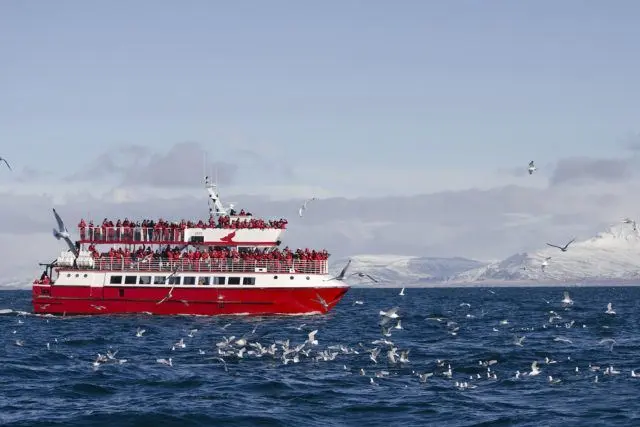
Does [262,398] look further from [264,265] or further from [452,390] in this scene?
[264,265]

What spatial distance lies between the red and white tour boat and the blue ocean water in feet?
45.2

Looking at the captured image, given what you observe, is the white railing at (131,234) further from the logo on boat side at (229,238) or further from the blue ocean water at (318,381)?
the blue ocean water at (318,381)

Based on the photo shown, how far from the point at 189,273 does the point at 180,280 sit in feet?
3.48

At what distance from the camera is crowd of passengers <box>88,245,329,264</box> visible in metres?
84.8

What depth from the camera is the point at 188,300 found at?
→ 86.1 metres

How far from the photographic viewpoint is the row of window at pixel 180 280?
8512cm

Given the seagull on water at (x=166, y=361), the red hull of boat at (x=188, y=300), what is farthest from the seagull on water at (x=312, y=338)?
the red hull of boat at (x=188, y=300)

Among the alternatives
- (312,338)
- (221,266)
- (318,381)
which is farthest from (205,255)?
(318,381)

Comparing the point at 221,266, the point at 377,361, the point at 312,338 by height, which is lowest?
the point at 377,361

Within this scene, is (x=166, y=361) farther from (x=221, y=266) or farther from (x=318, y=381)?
(x=221, y=266)

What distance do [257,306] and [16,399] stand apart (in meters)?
45.6

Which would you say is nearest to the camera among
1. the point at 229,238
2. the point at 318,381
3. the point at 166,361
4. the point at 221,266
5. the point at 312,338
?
the point at 318,381

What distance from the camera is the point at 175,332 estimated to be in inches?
2773

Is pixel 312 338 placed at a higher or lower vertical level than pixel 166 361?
higher
